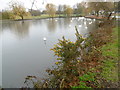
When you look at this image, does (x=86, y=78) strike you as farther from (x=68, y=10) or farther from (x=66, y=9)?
(x=66, y=9)

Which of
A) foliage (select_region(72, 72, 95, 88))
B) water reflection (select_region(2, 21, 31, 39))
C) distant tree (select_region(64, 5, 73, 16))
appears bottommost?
foliage (select_region(72, 72, 95, 88))

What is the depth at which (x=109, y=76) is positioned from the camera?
266 cm

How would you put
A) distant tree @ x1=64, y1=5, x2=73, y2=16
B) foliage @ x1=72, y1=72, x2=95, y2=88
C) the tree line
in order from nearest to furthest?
foliage @ x1=72, y1=72, x2=95, y2=88 < the tree line < distant tree @ x1=64, y1=5, x2=73, y2=16

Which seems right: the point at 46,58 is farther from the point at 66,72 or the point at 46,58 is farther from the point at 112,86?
the point at 112,86

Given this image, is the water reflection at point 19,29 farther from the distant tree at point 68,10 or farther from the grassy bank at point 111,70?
the distant tree at point 68,10

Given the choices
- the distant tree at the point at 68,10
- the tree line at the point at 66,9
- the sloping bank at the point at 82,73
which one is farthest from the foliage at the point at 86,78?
the distant tree at the point at 68,10

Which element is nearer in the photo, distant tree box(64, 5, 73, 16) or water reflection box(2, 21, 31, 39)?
water reflection box(2, 21, 31, 39)

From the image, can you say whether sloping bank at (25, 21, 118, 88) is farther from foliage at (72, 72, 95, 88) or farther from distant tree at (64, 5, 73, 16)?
distant tree at (64, 5, 73, 16)

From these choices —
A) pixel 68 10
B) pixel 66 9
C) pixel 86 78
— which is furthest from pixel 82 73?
pixel 66 9

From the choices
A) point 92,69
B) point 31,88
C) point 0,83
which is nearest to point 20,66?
point 0,83

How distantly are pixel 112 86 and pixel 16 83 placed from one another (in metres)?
2.34

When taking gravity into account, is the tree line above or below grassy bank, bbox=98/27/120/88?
above

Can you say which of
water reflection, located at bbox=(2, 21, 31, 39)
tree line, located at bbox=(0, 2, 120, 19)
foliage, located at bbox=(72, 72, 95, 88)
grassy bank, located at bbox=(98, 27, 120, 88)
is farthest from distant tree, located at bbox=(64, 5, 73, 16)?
foliage, located at bbox=(72, 72, 95, 88)

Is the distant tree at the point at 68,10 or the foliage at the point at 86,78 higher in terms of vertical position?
the distant tree at the point at 68,10
